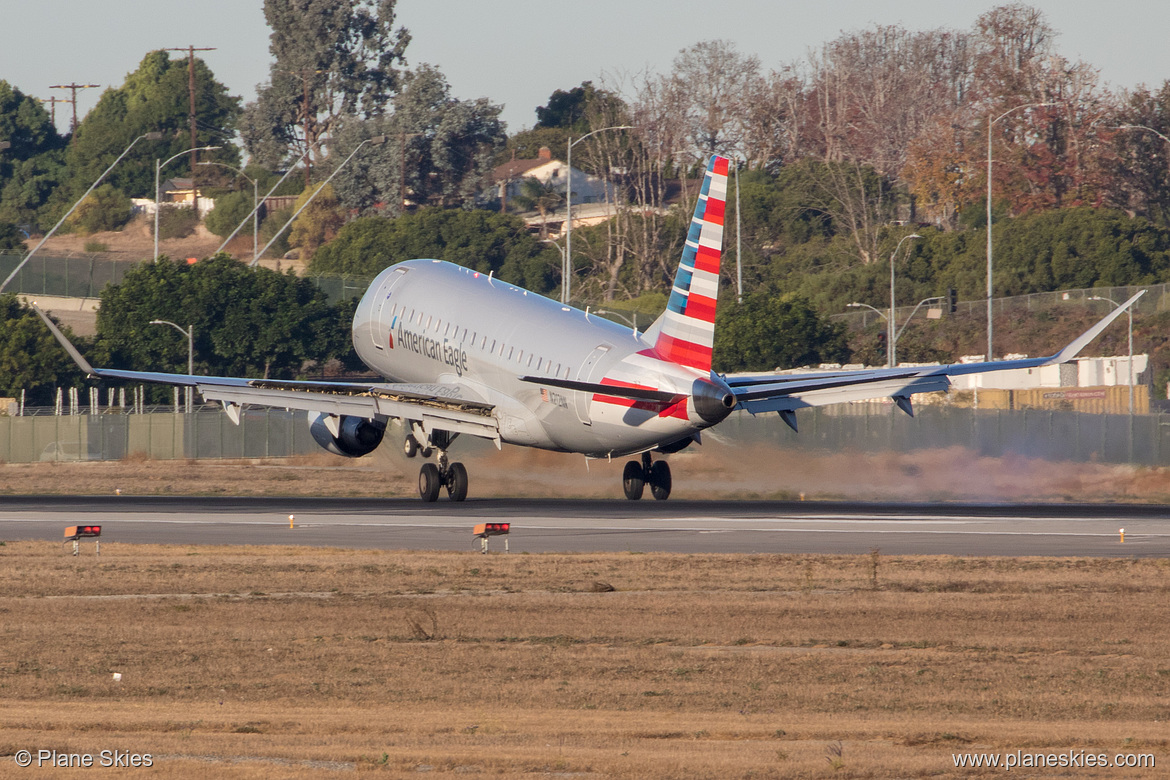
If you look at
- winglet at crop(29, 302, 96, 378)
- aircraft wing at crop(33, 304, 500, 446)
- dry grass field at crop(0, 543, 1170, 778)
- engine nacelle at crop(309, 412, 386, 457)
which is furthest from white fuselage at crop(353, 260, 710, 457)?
winglet at crop(29, 302, 96, 378)

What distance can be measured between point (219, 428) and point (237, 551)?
180 ft

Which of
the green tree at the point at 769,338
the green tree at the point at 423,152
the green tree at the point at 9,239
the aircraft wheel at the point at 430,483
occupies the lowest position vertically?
the aircraft wheel at the point at 430,483

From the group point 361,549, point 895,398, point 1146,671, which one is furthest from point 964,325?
point 1146,671

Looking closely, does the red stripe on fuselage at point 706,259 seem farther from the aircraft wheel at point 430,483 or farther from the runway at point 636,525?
the aircraft wheel at point 430,483

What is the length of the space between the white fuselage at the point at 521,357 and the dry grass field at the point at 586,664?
31.7 ft

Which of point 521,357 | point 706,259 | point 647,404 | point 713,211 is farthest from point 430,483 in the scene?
point 713,211

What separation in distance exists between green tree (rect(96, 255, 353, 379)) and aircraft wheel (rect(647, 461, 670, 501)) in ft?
233

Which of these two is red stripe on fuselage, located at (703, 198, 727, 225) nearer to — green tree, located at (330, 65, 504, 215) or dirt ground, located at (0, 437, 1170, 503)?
dirt ground, located at (0, 437, 1170, 503)

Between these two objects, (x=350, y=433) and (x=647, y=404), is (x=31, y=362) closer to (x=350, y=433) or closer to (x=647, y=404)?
(x=350, y=433)

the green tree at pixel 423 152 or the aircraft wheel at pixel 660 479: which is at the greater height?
the green tree at pixel 423 152

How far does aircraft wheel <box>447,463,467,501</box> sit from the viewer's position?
46969mm

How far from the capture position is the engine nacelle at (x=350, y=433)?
47812 millimetres

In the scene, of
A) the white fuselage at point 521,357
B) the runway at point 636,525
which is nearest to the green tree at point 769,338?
the white fuselage at point 521,357

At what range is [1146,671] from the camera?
17.9 m
